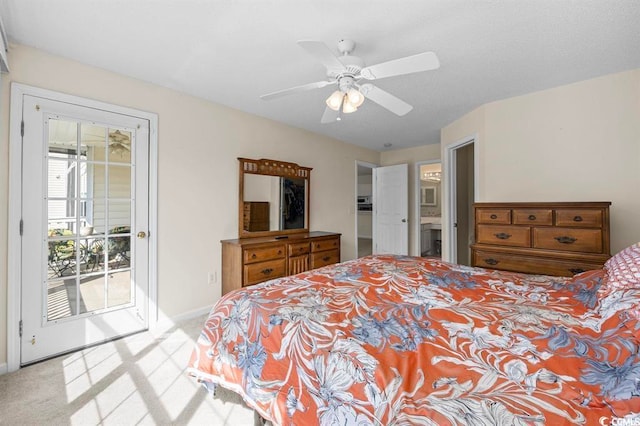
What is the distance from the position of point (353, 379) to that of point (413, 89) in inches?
106

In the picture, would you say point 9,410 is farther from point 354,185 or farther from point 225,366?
point 354,185

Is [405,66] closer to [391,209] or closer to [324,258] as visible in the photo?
[324,258]

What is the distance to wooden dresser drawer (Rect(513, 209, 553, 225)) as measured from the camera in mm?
2408

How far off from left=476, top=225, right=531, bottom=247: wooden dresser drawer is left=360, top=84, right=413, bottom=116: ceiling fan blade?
1513mm

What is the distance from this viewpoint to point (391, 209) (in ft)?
17.9

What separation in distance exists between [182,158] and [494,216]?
319 centimetres

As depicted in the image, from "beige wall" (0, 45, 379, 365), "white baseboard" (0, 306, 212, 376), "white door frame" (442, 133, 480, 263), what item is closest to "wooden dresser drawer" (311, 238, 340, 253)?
"beige wall" (0, 45, 379, 365)

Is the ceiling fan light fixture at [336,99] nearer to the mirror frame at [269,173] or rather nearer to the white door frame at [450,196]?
the mirror frame at [269,173]

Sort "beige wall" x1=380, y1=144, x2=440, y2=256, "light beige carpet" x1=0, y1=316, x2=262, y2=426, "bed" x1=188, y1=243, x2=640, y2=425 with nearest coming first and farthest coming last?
"bed" x1=188, y1=243, x2=640, y2=425 → "light beige carpet" x1=0, y1=316, x2=262, y2=426 → "beige wall" x1=380, y1=144, x2=440, y2=256

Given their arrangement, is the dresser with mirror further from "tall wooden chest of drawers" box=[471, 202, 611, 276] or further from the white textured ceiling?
"tall wooden chest of drawers" box=[471, 202, 611, 276]

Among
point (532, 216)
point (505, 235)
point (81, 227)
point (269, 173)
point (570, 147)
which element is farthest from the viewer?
point (269, 173)

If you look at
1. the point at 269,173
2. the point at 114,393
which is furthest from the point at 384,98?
the point at 114,393

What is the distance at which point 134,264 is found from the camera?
264 centimetres

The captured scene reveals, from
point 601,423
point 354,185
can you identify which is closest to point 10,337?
point 601,423
